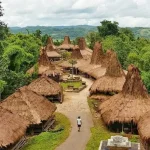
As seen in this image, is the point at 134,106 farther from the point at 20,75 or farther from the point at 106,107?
the point at 20,75

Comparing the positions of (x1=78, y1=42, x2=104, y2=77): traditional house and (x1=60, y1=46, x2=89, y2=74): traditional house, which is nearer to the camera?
(x1=78, y1=42, x2=104, y2=77): traditional house

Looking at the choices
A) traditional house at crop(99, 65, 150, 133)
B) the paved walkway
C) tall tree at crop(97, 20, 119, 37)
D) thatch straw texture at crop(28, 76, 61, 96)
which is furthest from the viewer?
tall tree at crop(97, 20, 119, 37)

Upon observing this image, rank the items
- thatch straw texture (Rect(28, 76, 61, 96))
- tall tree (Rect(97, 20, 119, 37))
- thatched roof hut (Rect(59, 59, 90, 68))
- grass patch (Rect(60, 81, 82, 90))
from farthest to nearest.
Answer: tall tree (Rect(97, 20, 119, 37)) < thatched roof hut (Rect(59, 59, 90, 68)) < grass patch (Rect(60, 81, 82, 90)) < thatch straw texture (Rect(28, 76, 61, 96))

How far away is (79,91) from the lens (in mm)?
44469

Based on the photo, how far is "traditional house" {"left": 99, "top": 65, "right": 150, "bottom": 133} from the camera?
27859 mm

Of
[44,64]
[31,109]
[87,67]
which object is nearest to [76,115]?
[31,109]

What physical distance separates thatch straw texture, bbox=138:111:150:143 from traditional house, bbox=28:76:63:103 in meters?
13.8

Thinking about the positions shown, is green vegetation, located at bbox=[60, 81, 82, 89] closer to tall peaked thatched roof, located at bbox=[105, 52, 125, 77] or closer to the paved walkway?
the paved walkway

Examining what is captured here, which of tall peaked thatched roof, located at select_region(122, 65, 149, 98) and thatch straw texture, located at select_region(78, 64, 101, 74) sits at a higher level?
tall peaked thatched roof, located at select_region(122, 65, 149, 98)

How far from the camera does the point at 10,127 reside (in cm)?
2433

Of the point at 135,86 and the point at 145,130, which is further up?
the point at 135,86

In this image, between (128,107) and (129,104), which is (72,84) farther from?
(128,107)

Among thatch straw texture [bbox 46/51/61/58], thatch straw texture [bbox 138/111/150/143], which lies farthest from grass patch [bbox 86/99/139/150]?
thatch straw texture [bbox 46/51/61/58]

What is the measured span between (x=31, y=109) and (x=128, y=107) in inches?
307
